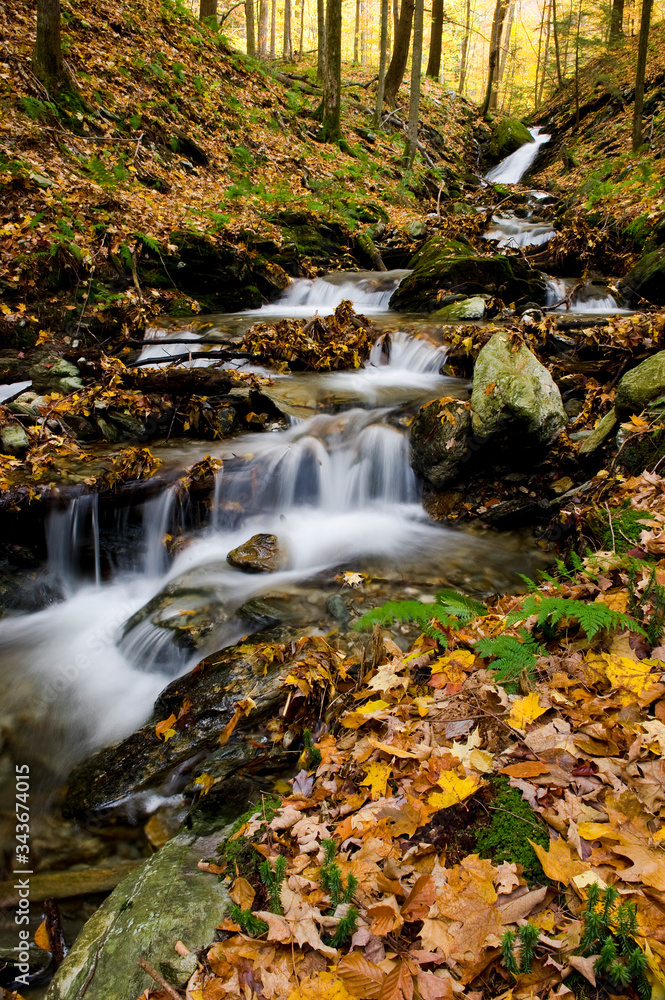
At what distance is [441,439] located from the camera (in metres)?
6.00

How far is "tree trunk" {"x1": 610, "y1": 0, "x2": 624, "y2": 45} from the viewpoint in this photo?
1564 cm

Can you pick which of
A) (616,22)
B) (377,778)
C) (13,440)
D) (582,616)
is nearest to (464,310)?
(13,440)

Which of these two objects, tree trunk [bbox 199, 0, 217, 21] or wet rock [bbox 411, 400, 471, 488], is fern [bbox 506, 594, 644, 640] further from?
tree trunk [bbox 199, 0, 217, 21]

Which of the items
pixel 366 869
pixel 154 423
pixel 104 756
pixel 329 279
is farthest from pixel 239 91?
pixel 366 869

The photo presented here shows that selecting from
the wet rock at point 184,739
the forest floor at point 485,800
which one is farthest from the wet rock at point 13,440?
the wet rock at point 184,739

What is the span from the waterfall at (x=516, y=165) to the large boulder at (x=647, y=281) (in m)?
15.8

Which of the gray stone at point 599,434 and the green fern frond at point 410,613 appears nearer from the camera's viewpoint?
the green fern frond at point 410,613

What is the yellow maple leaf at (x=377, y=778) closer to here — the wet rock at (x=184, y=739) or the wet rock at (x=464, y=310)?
the wet rock at (x=184, y=739)

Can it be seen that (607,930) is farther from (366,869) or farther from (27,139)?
(27,139)

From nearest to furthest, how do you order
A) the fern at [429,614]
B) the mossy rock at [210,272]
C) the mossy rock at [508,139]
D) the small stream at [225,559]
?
the fern at [429,614], the small stream at [225,559], the mossy rock at [210,272], the mossy rock at [508,139]

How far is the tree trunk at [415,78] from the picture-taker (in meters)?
15.0

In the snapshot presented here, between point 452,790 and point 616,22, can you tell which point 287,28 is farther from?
point 452,790

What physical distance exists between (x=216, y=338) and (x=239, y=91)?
1353cm

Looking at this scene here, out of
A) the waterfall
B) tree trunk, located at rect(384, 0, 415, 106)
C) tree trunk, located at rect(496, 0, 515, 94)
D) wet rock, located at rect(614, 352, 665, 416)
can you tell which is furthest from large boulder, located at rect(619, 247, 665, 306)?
tree trunk, located at rect(496, 0, 515, 94)
